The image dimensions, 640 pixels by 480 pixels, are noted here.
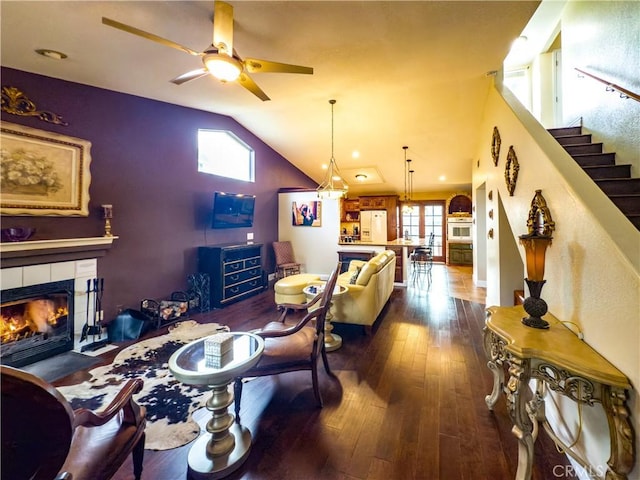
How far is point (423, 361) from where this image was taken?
296 centimetres

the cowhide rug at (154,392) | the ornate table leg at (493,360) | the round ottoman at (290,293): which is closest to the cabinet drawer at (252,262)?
the round ottoman at (290,293)

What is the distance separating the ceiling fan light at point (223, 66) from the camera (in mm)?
2105

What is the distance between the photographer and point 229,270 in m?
5.10

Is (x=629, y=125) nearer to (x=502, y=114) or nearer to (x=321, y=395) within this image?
(x=502, y=114)

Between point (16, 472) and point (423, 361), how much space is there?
298 cm

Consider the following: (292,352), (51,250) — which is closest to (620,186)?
(292,352)

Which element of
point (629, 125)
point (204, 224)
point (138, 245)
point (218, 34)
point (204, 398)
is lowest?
point (204, 398)

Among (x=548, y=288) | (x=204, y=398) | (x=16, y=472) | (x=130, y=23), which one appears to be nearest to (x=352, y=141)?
(x=130, y=23)

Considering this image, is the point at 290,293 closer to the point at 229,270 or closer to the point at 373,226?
the point at 229,270

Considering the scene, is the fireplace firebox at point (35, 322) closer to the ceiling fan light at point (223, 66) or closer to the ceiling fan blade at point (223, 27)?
the ceiling fan light at point (223, 66)

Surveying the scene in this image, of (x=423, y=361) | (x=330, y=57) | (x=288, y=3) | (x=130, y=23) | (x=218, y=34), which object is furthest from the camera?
(x=330, y=57)

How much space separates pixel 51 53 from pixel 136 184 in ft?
5.47

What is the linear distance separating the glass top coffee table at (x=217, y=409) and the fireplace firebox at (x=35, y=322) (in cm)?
239
